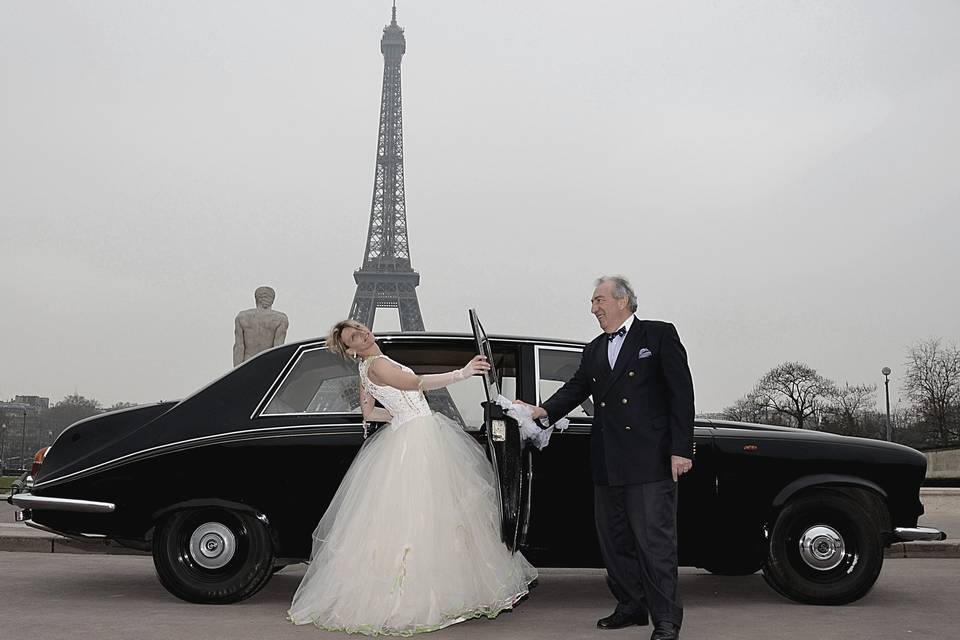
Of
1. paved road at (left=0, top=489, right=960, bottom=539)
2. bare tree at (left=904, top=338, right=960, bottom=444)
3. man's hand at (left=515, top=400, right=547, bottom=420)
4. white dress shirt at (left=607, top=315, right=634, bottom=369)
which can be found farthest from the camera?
bare tree at (left=904, top=338, right=960, bottom=444)

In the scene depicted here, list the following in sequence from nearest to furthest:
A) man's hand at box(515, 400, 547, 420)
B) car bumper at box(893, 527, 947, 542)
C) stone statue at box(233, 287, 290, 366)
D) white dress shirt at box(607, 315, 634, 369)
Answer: white dress shirt at box(607, 315, 634, 369) → man's hand at box(515, 400, 547, 420) → car bumper at box(893, 527, 947, 542) → stone statue at box(233, 287, 290, 366)

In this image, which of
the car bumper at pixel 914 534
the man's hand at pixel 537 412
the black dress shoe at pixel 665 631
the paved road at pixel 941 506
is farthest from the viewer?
the paved road at pixel 941 506

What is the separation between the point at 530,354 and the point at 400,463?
3.64 feet

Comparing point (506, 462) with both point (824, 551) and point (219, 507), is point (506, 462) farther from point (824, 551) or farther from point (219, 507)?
point (824, 551)

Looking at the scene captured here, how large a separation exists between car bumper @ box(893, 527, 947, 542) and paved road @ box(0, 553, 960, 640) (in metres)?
0.42

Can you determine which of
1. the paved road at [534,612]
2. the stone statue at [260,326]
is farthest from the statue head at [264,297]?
the paved road at [534,612]

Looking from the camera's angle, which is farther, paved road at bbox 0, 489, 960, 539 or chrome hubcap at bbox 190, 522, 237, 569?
paved road at bbox 0, 489, 960, 539

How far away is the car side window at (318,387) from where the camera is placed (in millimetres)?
5930

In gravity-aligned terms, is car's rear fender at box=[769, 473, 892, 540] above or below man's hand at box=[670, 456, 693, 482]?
below

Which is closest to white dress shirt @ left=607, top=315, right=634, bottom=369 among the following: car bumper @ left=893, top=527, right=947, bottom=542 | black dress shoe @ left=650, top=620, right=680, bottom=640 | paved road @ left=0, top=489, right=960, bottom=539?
black dress shoe @ left=650, top=620, right=680, bottom=640

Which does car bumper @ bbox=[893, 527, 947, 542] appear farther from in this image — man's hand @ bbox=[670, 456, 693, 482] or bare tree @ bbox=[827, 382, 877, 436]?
bare tree @ bbox=[827, 382, 877, 436]

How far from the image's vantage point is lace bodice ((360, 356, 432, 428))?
560 centimetres

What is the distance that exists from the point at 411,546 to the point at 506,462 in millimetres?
673

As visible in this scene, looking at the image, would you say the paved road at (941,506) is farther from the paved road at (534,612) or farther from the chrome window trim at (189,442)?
the chrome window trim at (189,442)
